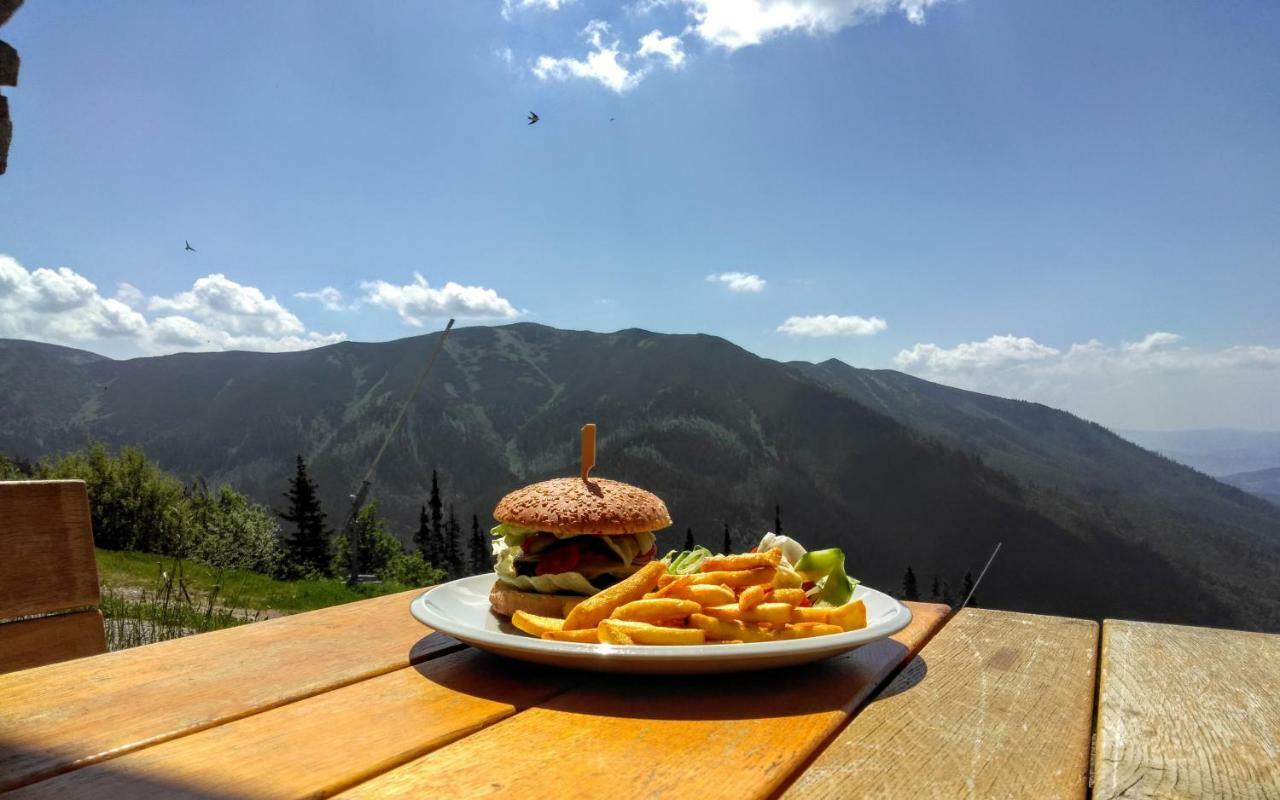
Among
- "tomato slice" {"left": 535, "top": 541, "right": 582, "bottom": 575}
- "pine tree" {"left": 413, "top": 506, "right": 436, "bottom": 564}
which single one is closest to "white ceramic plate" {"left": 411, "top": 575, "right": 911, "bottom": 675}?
"tomato slice" {"left": 535, "top": 541, "right": 582, "bottom": 575}

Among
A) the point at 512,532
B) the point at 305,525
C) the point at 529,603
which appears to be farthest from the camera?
the point at 305,525

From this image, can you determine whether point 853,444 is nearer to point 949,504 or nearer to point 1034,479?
point 949,504

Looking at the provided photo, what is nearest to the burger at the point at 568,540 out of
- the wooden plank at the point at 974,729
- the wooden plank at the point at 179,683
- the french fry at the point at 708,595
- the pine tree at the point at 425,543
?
the wooden plank at the point at 179,683

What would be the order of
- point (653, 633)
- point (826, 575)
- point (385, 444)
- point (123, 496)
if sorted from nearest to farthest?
point (653, 633) → point (826, 575) → point (385, 444) → point (123, 496)

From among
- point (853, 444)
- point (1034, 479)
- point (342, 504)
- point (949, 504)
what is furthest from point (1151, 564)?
point (342, 504)

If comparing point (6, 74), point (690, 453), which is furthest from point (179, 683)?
point (690, 453)

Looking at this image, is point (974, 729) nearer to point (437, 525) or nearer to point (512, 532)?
point (512, 532)

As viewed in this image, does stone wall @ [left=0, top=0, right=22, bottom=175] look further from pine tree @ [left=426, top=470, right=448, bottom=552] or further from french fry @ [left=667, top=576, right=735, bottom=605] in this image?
pine tree @ [left=426, top=470, right=448, bottom=552]
